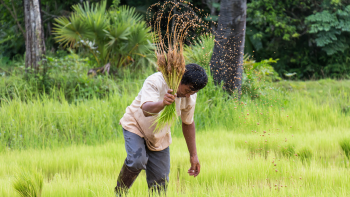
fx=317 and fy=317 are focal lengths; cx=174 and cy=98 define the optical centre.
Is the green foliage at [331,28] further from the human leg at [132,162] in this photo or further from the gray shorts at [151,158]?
the human leg at [132,162]

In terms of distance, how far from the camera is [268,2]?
13430 millimetres

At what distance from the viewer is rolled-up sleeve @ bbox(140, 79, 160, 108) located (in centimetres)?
254

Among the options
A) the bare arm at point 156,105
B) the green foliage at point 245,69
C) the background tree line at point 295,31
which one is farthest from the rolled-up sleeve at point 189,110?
the background tree line at point 295,31

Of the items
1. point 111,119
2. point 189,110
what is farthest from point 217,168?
point 111,119

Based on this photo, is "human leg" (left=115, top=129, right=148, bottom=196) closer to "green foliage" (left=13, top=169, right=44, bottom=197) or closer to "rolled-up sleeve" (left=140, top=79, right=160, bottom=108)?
"rolled-up sleeve" (left=140, top=79, right=160, bottom=108)

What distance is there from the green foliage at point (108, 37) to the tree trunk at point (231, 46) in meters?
2.60

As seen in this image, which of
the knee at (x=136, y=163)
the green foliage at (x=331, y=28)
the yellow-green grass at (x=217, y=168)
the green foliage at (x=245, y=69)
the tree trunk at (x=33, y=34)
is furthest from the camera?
the green foliage at (x=331, y=28)

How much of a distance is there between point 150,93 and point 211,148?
7.31 ft

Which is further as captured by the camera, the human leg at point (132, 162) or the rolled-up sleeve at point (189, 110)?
the rolled-up sleeve at point (189, 110)

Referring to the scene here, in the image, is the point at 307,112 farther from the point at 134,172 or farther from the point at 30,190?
the point at 30,190

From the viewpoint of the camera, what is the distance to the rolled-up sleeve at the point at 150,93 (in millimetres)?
2539

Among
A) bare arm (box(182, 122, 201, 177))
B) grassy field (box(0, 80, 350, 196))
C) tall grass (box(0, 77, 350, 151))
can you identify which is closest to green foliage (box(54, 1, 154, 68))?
grassy field (box(0, 80, 350, 196))

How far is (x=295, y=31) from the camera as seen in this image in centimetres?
1338

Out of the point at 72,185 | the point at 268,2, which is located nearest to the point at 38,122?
the point at 72,185
